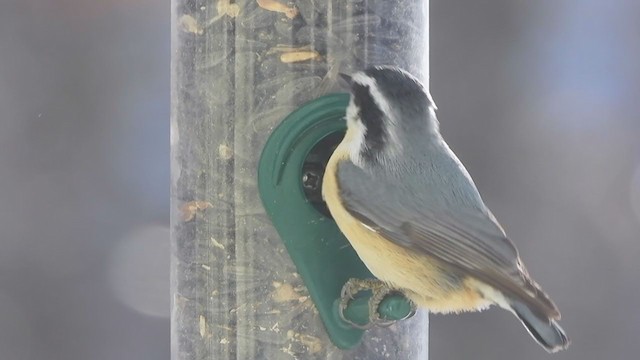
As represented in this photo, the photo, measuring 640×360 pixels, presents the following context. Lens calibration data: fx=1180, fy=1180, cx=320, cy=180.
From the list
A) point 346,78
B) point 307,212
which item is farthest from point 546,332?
point 346,78

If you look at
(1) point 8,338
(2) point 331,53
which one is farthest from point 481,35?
(2) point 331,53

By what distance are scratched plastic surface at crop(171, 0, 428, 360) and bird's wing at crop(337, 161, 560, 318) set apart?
25 centimetres

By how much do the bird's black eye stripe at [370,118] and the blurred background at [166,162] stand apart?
505 cm

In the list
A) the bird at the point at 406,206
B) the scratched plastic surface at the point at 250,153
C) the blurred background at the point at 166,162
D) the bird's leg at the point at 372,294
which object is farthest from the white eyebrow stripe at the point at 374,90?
the blurred background at the point at 166,162

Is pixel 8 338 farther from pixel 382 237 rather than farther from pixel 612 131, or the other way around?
pixel 382 237

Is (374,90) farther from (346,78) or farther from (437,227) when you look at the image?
(437,227)

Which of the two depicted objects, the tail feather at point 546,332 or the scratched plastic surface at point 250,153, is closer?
the tail feather at point 546,332

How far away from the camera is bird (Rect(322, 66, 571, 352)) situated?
3.08 metres

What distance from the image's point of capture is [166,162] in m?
9.22

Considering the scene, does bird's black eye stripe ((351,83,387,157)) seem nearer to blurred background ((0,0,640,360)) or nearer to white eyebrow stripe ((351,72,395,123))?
white eyebrow stripe ((351,72,395,123))

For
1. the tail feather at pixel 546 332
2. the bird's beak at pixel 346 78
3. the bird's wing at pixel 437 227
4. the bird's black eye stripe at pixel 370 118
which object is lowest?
the tail feather at pixel 546 332

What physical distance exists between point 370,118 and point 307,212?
0.31 metres

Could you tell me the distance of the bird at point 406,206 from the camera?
121 inches

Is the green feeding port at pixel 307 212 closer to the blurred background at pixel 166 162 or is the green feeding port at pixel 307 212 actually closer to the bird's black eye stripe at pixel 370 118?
the bird's black eye stripe at pixel 370 118
